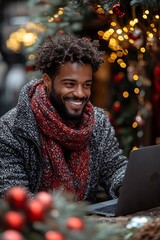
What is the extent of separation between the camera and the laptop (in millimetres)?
2656

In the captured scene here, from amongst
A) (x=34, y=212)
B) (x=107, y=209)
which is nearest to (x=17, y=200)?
(x=34, y=212)

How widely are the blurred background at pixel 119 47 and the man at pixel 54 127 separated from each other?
327 millimetres

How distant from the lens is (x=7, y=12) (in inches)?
558

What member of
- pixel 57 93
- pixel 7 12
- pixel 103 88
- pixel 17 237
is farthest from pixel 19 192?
pixel 7 12

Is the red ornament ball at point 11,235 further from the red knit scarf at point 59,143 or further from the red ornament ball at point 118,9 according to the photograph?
the red ornament ball at point 118,9

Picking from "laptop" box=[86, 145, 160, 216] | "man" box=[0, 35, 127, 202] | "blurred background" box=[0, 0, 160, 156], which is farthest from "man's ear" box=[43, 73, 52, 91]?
"laptop" box=[86, 145, 160, 216]

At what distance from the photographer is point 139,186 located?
9.05 feet

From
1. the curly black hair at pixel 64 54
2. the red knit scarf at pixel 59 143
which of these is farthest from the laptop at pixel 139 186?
the curly black hair at pixel 64 54

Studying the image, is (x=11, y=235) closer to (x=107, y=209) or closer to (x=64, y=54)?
(x=107, y=209)

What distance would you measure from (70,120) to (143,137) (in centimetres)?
295

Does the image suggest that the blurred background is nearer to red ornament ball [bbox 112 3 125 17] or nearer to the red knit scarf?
red ornament ball [bbox 112 3 125 17]

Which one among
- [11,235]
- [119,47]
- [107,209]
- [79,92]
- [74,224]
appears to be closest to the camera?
[11,235]

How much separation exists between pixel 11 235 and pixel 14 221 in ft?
0.21

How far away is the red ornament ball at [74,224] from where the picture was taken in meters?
1.53
